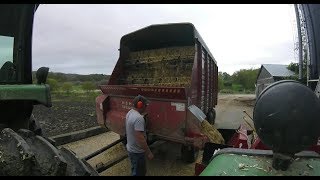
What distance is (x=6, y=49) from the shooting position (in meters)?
3.92

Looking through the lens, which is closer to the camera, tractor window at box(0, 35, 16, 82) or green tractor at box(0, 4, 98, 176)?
green tractor at box(0, 4, 98, 176)

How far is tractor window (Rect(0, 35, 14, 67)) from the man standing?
2.17 metres

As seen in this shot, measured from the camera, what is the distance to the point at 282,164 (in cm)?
232

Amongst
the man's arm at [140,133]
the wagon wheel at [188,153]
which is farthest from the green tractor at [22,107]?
the wagon wheel at [188,153]

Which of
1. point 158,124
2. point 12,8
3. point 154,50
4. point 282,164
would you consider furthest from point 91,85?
point 282,164

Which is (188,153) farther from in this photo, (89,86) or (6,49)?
(89,86)

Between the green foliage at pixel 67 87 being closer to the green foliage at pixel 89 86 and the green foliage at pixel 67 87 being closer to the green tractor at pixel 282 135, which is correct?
the green foliage at pixel 89 86

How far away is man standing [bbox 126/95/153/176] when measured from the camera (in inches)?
219

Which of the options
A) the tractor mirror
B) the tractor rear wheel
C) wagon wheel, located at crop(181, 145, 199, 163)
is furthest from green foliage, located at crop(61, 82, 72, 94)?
the tractor rear wheel

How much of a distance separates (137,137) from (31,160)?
3.01 meters

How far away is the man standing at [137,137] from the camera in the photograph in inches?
219

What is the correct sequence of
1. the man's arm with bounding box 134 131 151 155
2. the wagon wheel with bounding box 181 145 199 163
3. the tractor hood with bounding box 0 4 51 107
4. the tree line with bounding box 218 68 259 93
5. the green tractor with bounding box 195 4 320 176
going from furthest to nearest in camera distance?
the tree line with bounding box 218 68 259 93 < the wagon wheel with bounding box 181 145 199 163 < the man's arm with bounding box 134 131 151 155 < the tractor hood with bounding box 0 4 51 107 < the green tractor with bounding box 195 4 320 176

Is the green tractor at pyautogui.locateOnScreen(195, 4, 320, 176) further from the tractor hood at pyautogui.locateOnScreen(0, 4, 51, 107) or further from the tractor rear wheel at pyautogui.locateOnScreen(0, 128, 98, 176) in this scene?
the tractor hood at pyautogui.locateOnScreen(0, 4, 51, 107)

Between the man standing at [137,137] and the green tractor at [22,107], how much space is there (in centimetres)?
181
